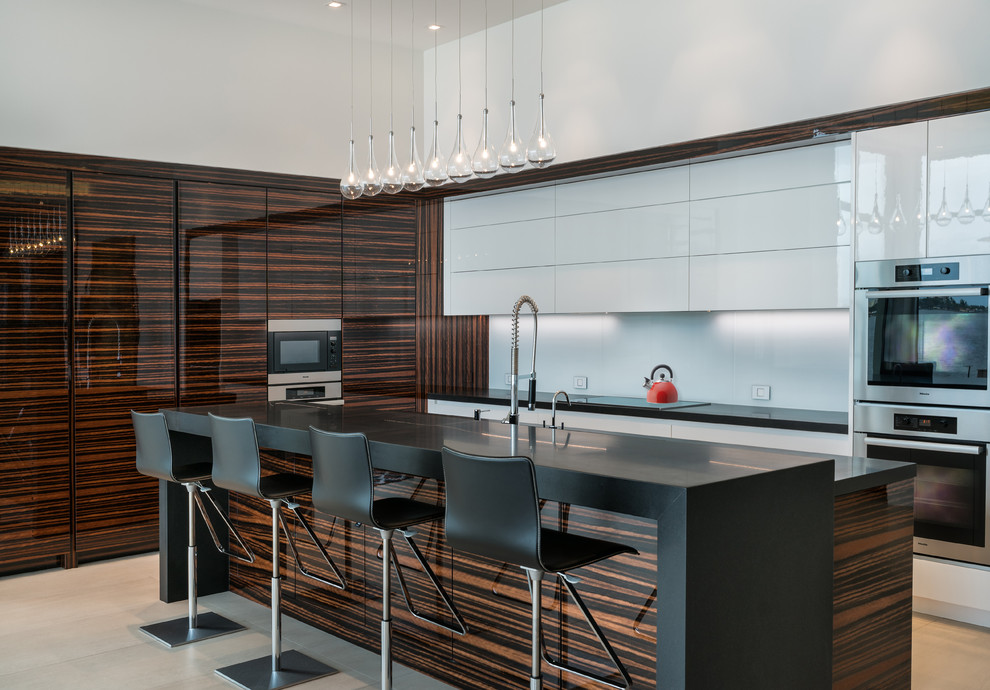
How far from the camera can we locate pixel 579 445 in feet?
9.47

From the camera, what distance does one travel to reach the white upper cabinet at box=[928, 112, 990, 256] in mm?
3613

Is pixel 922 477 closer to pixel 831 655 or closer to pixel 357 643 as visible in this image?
pixel 831 655

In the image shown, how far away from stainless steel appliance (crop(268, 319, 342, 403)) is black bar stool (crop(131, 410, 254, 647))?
6.09 ft

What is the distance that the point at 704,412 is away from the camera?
15.3ft

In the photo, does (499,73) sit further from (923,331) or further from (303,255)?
(923,331)

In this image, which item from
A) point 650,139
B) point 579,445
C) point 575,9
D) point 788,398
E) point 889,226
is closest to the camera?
point 579,445

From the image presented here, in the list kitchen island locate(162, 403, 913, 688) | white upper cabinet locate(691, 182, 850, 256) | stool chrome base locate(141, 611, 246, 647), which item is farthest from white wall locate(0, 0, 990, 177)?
stool chrome base locate(141, 611, 246, 647)

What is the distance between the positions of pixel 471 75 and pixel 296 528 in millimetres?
3920

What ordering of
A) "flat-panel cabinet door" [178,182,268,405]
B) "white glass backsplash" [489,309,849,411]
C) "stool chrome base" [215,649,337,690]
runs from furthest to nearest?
1. "flat-panel cabinet door" [178,182,268,405]
2. "white glass backsplash" [489,309,849,411]
3. "stool chrome base" [215,649,337,690]

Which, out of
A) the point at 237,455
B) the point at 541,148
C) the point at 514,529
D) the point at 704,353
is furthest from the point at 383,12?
the point at 514,529

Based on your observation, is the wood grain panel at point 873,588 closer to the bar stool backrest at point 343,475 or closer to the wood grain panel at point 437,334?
the bar stool backrest at point 343,475

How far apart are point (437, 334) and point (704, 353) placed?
2198 millimetres

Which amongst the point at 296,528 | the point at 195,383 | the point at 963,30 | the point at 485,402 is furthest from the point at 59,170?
the point at 963,30

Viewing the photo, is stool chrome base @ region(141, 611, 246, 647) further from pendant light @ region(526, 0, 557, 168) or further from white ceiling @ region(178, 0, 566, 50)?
white ceiling @ region(178, 0, 566, 50)
